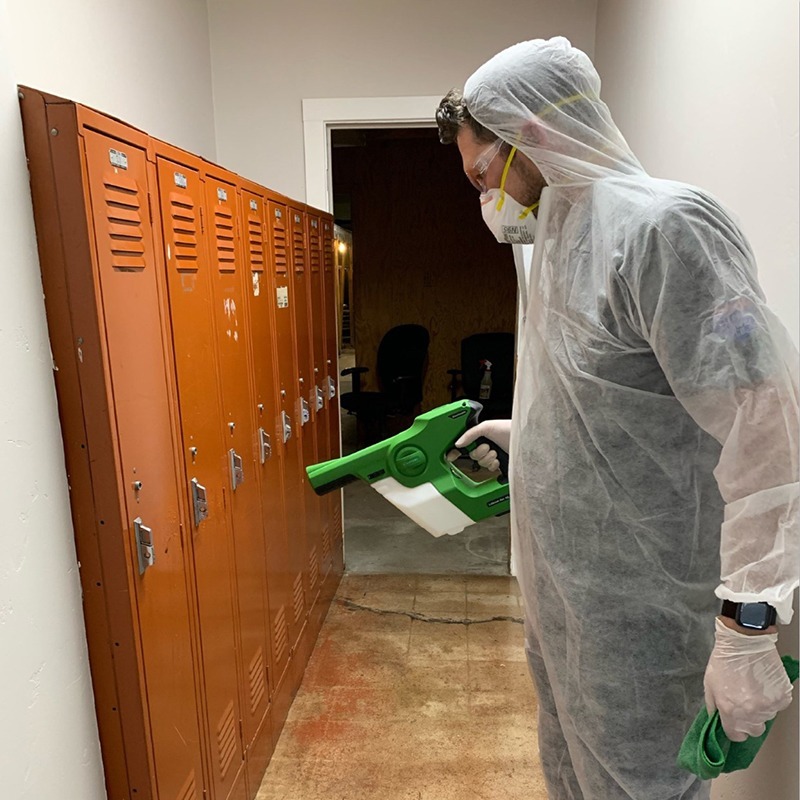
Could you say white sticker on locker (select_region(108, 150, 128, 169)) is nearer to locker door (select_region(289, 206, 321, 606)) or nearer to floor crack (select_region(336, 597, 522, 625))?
locker door (select_region(289, 206, 321, 606))

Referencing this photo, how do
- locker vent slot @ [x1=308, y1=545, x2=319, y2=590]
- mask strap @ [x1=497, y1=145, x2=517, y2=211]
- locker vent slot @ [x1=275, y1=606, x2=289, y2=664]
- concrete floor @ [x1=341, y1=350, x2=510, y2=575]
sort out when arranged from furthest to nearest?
concrete floor @ [x1=341, y1=350, x2=510, y2=575] → locker vent slot @ [x1=308, y1=545, x2=319, y2=590] → locker vent slot @ [x1=275, y1=606, x2=289, y2=664] → mask strap @ [x1=497, y1=145, x2=517, y2=211]

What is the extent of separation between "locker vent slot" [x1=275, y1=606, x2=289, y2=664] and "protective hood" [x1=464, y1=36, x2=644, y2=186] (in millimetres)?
1586

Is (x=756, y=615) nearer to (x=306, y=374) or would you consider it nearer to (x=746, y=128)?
(x=746, y=128)

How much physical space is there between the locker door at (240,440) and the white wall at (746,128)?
44.6 inches

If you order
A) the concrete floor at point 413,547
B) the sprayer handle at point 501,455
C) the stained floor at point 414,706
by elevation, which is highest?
the sprayer handle at point 501,455

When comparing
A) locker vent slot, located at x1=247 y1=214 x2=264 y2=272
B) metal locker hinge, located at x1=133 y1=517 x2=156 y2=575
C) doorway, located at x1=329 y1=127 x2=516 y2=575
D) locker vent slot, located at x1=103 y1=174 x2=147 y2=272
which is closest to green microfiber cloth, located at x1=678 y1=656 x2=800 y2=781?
metal locker hinge, located at x1=133 y1=517 x2=156 y2=575

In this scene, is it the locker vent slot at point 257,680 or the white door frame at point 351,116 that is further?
the white door frame at point 351,116

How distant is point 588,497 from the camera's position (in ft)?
3.50

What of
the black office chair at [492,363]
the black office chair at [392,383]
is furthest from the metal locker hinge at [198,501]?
the black office chair at [492,363]

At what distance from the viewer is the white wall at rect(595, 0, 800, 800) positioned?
1030 millimetres

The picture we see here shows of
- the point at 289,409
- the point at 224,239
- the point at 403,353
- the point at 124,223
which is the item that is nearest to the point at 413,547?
the point at 289,409

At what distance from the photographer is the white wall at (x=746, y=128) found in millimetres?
1030

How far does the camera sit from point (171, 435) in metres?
1.30

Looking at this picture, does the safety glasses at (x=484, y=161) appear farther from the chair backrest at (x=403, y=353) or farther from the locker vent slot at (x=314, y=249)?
the chair backrest at (x=403, y=353)
